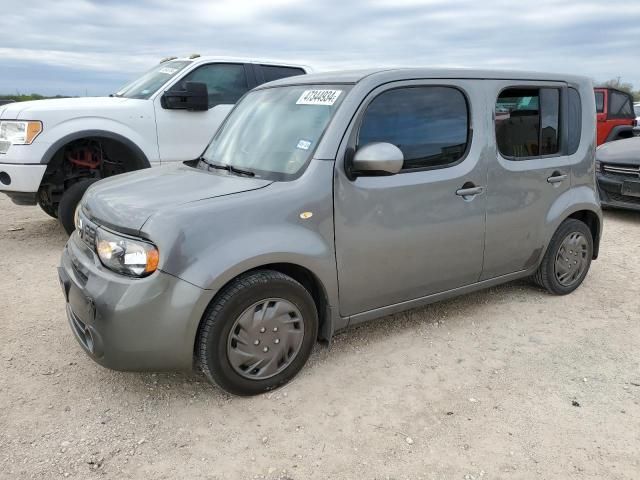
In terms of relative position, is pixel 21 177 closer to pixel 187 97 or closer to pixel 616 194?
pixel 187 97

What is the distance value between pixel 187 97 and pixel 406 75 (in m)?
3.53

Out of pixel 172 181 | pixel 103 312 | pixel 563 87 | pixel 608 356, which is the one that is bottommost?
pixel 608 356

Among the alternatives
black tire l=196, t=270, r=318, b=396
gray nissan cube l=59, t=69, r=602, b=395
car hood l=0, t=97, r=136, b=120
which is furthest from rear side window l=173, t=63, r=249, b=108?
black tire l=196, t=270, r=318, b=396

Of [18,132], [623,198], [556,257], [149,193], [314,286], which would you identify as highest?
[18,132]

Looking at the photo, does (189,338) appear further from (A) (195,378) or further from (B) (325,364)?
(B) (325,364)

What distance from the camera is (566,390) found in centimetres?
317

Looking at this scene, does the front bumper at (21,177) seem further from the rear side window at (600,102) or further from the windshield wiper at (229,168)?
the rear side window at (600,102)

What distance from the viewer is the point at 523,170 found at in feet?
13.1

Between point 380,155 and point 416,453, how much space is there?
157cm

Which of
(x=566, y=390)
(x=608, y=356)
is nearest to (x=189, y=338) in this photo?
(x=566, y=390)

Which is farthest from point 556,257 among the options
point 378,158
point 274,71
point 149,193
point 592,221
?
point 274,71

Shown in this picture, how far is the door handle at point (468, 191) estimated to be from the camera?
3.65 m

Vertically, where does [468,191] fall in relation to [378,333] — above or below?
above

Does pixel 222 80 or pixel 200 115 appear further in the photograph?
pixel 222 80
